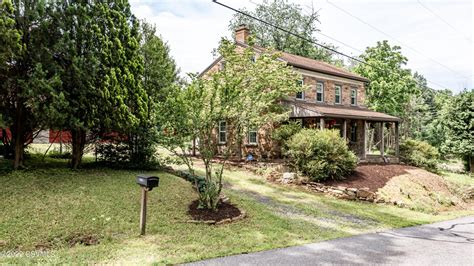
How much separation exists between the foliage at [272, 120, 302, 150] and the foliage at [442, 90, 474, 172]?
44.9 feet

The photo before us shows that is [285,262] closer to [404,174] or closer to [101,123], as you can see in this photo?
[101,123]

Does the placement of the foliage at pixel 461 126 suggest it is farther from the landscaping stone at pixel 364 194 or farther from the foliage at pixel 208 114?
the foliage at pixel 208 114

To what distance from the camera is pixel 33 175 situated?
9.67 m

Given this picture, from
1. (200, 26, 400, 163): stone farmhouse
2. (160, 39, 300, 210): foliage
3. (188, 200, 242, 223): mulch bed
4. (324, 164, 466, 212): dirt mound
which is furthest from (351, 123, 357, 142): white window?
(188, 200, 242, 223): mulch bed

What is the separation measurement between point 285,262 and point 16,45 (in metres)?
9.16

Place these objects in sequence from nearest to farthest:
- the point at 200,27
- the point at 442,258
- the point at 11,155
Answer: the point at 442,258, the point at 11,155, the point at 200,27

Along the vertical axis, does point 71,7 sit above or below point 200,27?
below

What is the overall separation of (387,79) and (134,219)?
28484 mm

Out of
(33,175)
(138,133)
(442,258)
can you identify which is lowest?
(442,258)

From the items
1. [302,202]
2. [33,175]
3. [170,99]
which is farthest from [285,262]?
[33,175]

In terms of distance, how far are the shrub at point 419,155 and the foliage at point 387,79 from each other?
946 centimetres

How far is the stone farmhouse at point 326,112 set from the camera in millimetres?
17906

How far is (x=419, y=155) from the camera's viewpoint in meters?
19.8

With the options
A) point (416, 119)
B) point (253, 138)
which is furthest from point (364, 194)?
point (416, 119)
